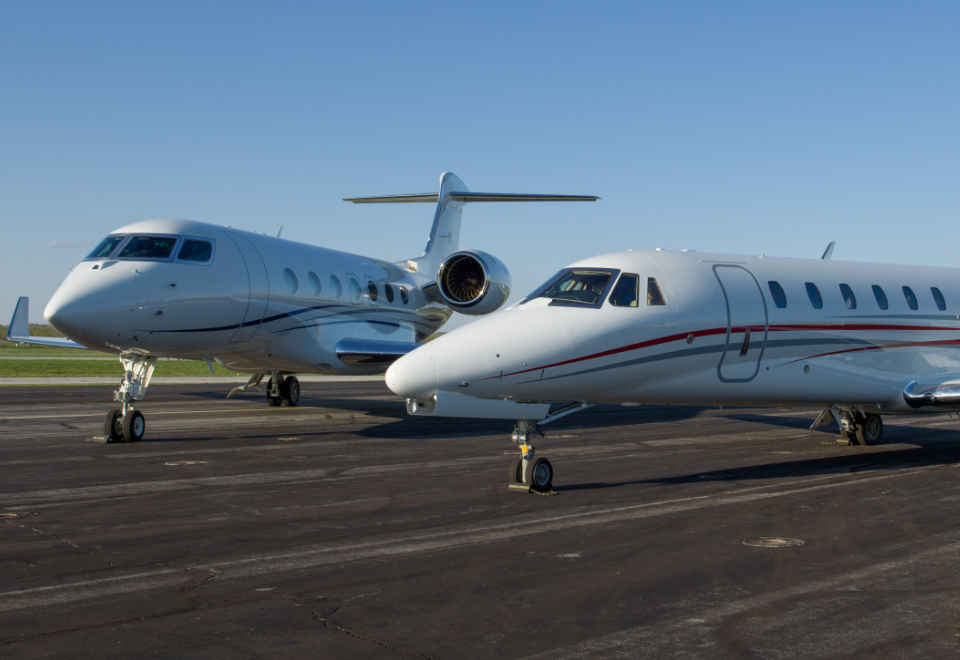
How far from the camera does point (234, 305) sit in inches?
626

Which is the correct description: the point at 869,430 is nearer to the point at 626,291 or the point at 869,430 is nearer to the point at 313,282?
the point at 626,291

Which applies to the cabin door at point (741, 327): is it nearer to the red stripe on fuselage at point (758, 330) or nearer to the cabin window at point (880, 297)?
the red stripe on fuselage at point (758, 330)

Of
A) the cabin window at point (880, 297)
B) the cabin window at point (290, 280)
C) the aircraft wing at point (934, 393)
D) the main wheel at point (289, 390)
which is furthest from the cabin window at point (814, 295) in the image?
the main wheel at point (289, 390)

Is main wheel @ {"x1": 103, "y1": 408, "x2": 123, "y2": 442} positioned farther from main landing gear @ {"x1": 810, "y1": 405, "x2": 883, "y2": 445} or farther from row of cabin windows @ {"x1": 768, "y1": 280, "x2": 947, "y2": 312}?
main landing gear @ {"x1": 810, "y1": 405, "x2": 883, "y2": 445}

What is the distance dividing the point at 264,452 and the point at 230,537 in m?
5.71

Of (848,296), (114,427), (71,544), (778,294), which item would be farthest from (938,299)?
(114,427)

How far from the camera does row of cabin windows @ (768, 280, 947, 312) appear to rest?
11.5 m

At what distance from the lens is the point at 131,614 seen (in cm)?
501

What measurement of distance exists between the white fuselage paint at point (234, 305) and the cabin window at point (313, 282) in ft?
0.21

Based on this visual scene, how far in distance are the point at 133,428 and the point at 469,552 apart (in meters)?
9.11

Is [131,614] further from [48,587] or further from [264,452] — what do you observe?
[264,452]

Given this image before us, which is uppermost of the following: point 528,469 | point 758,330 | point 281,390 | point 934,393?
point 758,330

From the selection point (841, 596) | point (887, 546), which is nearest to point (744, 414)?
point (887, 546)

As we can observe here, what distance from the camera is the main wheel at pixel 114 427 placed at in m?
13.7
